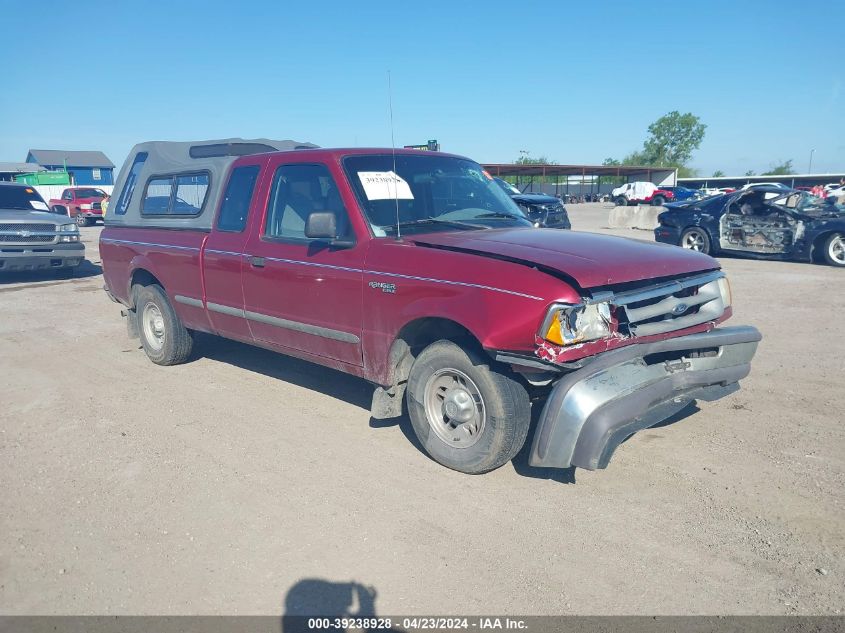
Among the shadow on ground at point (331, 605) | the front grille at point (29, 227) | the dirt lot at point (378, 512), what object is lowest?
the shadow on ground at point (331, 605)

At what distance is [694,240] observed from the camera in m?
14.5

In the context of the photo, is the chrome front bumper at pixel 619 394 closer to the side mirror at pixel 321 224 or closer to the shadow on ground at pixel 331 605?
the shadow on ground at pixel 331 605

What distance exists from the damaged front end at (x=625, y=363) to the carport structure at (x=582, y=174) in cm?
5014

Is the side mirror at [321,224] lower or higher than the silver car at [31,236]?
higher

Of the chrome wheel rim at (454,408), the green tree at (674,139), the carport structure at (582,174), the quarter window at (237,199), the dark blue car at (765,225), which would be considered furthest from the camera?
the green tree at (674,139)

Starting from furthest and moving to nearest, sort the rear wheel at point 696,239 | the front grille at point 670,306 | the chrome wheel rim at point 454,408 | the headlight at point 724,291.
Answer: the rear wheel at point 696,239, the headlight at point 724,291, the chrome wheel rim at point 454,408, the front grille at point 670,306

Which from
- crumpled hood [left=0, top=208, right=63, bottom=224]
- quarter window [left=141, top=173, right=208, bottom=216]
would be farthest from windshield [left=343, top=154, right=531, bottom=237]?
crumpled hood [left=0, top=208, right=63, bottom=224]

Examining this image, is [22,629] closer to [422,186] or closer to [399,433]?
[399,433]

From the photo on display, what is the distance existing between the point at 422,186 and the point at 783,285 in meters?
8.11

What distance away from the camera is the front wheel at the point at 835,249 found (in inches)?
489

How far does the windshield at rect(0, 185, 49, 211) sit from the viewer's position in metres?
13.4

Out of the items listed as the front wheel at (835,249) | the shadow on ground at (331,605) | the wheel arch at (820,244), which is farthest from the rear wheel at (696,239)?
the shadow on ground at (331,605)

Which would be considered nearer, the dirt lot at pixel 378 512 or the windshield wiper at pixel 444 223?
the dirt lot at pixel 378 512

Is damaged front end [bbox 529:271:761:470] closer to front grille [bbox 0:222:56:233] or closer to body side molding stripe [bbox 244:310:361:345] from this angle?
body side molding stripe [bbox 244:310:361:345]
